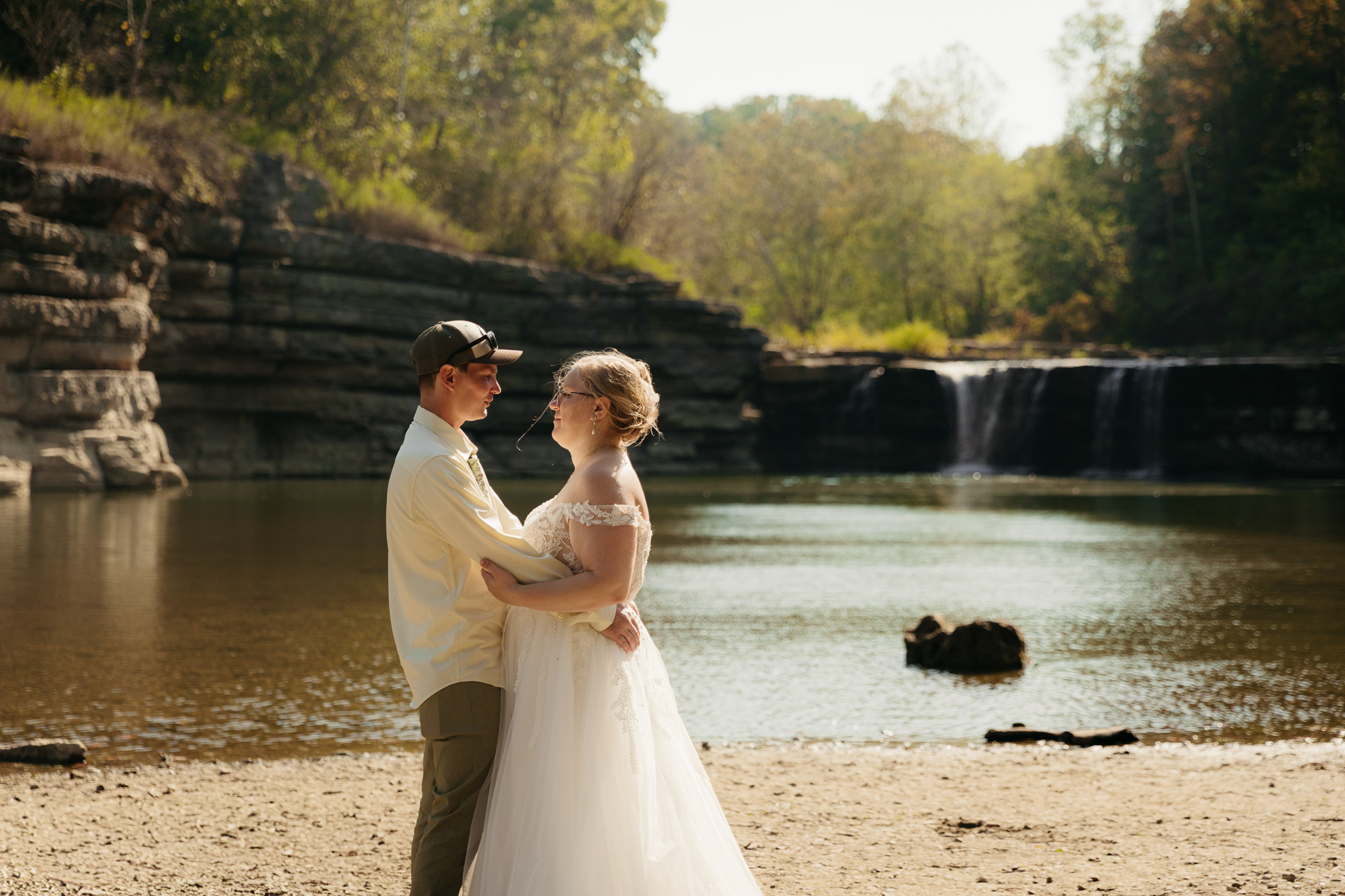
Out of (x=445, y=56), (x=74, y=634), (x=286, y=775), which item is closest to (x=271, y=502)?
(x=74, y=634)

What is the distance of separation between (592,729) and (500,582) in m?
0.52

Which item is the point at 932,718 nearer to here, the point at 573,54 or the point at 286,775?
the point at 286,775

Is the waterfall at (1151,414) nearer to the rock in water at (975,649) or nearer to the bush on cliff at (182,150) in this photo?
the bush on cliff at (182,150)

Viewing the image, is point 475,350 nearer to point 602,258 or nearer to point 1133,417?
point 1133,417

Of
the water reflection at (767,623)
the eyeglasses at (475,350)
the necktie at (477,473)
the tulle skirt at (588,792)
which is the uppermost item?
the eyeglasses at (475,350)

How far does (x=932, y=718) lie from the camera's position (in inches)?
263

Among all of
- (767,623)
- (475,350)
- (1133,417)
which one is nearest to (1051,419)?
(1133,417)

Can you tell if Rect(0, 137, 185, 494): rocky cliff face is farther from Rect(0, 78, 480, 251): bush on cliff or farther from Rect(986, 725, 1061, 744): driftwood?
Rect(986, 725, 1061, 744): driftwood

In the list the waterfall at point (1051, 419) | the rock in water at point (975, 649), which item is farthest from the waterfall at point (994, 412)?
the rock in water at point (975, 649)

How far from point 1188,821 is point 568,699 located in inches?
109

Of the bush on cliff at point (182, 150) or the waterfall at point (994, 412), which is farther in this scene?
the waterfall at point (994, 412)

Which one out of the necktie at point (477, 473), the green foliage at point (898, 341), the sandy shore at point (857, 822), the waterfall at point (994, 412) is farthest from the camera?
the green foliage at point (898, 341)

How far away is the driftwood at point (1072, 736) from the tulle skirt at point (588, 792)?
10.3 ft

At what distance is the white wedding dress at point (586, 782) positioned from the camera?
3232 mm
